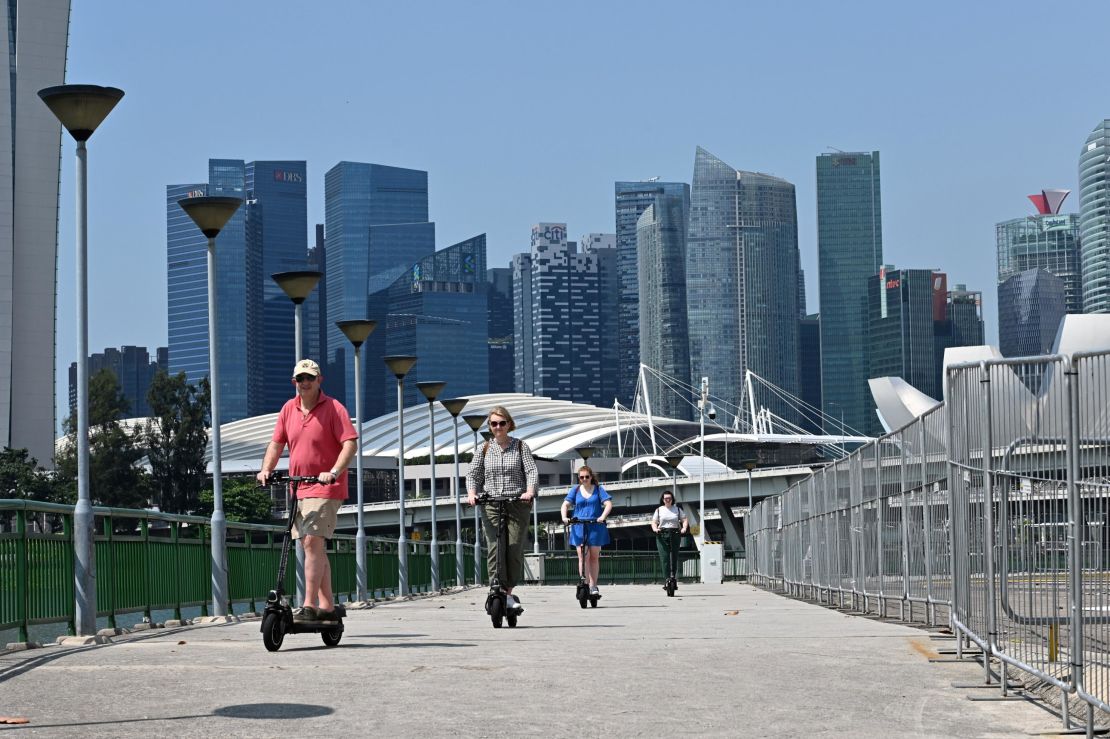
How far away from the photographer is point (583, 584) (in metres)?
18.1

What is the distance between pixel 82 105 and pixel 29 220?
4712 inches

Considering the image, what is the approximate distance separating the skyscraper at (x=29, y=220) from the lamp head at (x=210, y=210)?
11268 centimetres

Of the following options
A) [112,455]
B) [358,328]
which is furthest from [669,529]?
[112,455]

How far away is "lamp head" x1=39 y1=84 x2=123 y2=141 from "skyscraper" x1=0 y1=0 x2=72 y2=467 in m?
116

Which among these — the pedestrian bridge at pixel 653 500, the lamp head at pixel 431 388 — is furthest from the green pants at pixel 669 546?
the pedestrian bridge at pixel 653 500

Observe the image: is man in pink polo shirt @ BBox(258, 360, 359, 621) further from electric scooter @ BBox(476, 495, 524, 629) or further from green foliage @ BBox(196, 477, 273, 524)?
green foliage @ BBox(196, 477, 273, 524)

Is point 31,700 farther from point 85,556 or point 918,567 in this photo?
point 918,567

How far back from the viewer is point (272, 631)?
32.2ft

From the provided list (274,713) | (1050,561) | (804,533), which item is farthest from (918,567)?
(804,533)

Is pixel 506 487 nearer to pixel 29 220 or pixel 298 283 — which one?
pixel 298 283

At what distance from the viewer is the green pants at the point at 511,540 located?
12.7 m

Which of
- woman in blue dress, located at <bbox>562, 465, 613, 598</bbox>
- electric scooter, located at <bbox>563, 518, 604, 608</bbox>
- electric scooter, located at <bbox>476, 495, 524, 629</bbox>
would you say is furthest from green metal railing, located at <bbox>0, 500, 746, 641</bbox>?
woman in blue dress, located at <bbox>562, 465, 613, 598</bbox>

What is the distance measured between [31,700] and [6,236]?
124 m

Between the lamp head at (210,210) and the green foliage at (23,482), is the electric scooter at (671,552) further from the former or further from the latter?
the green foliage at (23,482)
